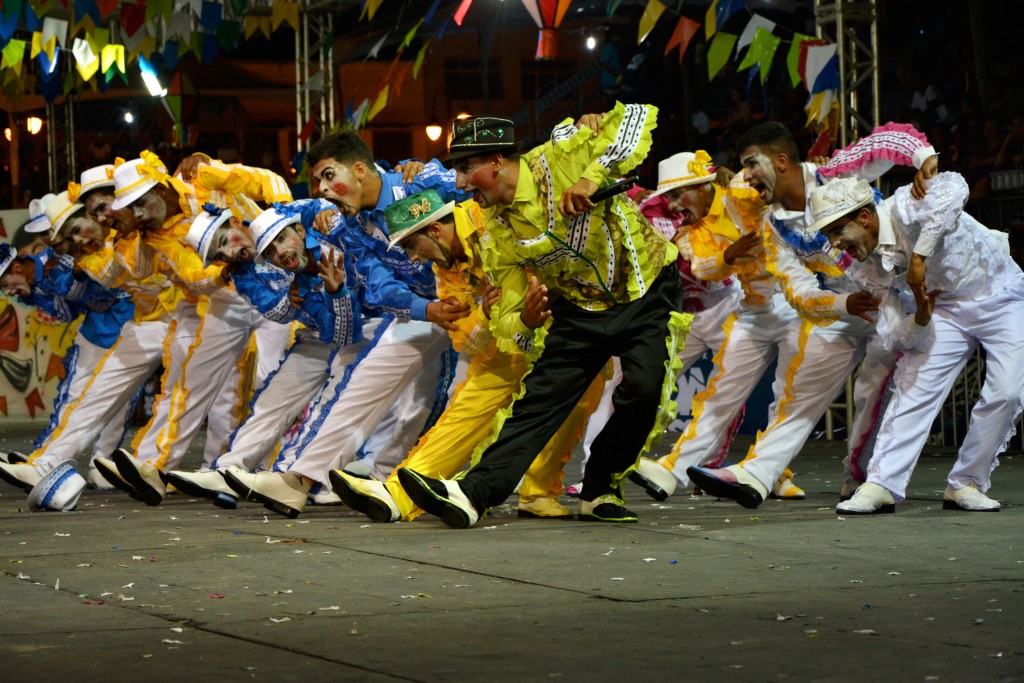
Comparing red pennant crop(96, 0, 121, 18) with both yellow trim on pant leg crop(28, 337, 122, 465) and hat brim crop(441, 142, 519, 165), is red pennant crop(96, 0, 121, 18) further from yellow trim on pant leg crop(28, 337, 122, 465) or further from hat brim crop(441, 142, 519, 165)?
hat brim crop(441, 142, 519, 165)

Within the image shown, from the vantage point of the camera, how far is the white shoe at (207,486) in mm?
7746

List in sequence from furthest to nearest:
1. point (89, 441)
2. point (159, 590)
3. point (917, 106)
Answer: point (917, 106) → point (89, 441) → point (159, 590)

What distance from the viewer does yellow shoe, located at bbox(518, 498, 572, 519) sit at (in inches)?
280

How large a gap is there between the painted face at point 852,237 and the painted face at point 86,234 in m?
4.46

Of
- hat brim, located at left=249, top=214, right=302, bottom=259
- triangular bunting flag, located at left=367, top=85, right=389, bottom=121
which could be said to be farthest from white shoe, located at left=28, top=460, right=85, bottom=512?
triangular bunting flag, located at left=367, top=85, right=389, bottom=121

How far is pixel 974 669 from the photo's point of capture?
3.70 m

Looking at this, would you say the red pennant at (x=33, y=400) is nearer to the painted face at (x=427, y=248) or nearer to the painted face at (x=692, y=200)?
the painted face at (x=692, y=200)

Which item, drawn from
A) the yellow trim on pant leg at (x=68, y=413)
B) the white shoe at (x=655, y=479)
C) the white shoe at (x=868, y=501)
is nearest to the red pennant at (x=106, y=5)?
the yellow trim on pant leg at (x=68, y=413)

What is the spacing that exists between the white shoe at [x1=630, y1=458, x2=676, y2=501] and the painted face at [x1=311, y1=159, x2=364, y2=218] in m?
1.79

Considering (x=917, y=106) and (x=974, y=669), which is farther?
(x=917, y=106)

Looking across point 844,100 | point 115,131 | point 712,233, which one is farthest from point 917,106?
point 115,131

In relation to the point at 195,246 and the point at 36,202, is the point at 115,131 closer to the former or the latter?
the point at 36,202

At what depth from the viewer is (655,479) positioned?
26.2 feet

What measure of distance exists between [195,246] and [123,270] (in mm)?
970
